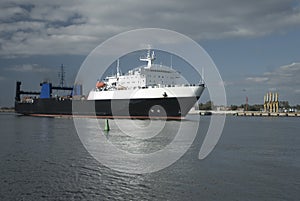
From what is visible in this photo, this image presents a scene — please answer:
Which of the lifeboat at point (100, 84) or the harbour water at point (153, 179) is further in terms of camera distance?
the lifeboat at point (100, 84)

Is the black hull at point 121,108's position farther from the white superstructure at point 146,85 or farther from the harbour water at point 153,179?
the harbour water at point 153,179

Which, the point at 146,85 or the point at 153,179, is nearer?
the point at 153,179

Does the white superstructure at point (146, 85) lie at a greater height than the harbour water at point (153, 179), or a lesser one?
greater

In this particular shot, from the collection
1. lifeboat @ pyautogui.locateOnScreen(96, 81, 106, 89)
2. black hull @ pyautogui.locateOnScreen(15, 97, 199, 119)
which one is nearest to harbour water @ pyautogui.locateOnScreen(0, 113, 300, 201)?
black hull @ pyautogui.locateOnScreen(15, 97, 199, 119)

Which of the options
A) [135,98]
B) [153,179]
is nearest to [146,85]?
[135,98]

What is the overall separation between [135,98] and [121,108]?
3525 mm

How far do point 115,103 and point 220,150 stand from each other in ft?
108

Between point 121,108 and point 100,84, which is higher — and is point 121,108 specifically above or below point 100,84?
below

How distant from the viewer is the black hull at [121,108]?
1762 inches

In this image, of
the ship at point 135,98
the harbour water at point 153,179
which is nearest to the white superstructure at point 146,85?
the ship at point 135,98

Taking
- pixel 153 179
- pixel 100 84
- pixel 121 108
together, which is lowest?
pixel 153 179

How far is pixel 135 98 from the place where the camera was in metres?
47.1

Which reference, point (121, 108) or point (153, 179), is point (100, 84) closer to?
point (121, 108)

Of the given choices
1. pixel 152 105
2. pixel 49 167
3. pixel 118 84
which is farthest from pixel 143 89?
pixel 49 167
